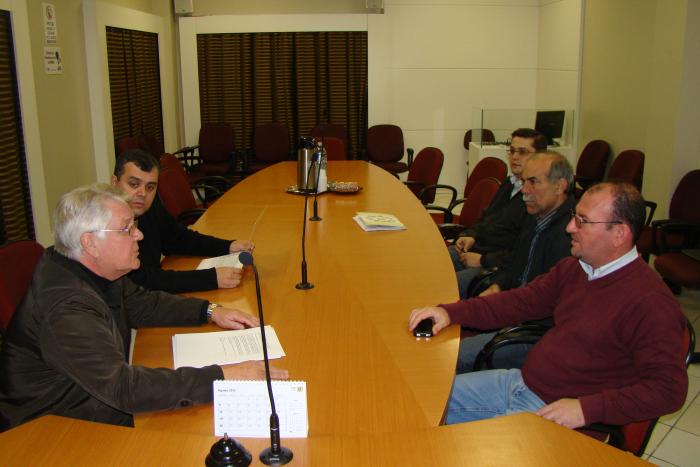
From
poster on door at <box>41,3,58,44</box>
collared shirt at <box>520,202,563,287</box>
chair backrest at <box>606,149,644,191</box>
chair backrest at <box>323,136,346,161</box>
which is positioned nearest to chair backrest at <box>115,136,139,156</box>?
poster on door at <box>41,3,58,44</box>

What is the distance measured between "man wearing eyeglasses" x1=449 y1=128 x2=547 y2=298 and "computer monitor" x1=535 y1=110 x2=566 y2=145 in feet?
10.1

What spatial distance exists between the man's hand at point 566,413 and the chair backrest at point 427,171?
3.65m

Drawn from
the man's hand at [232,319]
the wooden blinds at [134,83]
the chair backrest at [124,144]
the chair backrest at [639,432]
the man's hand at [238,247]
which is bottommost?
the chair backrest at [639,432]

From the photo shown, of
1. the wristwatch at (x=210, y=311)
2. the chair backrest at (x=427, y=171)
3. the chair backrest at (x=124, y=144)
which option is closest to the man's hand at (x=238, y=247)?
the wristwatch at (x=210, y=311)

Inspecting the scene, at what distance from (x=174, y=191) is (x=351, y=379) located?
3.13 meters

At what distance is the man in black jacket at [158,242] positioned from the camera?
2590mm

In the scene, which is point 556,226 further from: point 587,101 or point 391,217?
point 587,101

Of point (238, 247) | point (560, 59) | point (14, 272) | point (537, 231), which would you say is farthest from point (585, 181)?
point (14, 272)

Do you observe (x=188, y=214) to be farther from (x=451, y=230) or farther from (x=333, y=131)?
(x=333, y=131)

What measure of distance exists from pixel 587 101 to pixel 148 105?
4615 millimetres

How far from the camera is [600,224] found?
203 centimetres

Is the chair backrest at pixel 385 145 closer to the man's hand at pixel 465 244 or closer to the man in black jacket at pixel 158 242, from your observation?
the man's hand at pixel 465 244

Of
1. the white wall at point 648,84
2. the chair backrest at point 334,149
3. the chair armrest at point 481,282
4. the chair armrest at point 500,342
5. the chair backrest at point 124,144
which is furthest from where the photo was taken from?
the chair backrest at point 334,149

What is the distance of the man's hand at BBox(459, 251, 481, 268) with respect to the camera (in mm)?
3643
